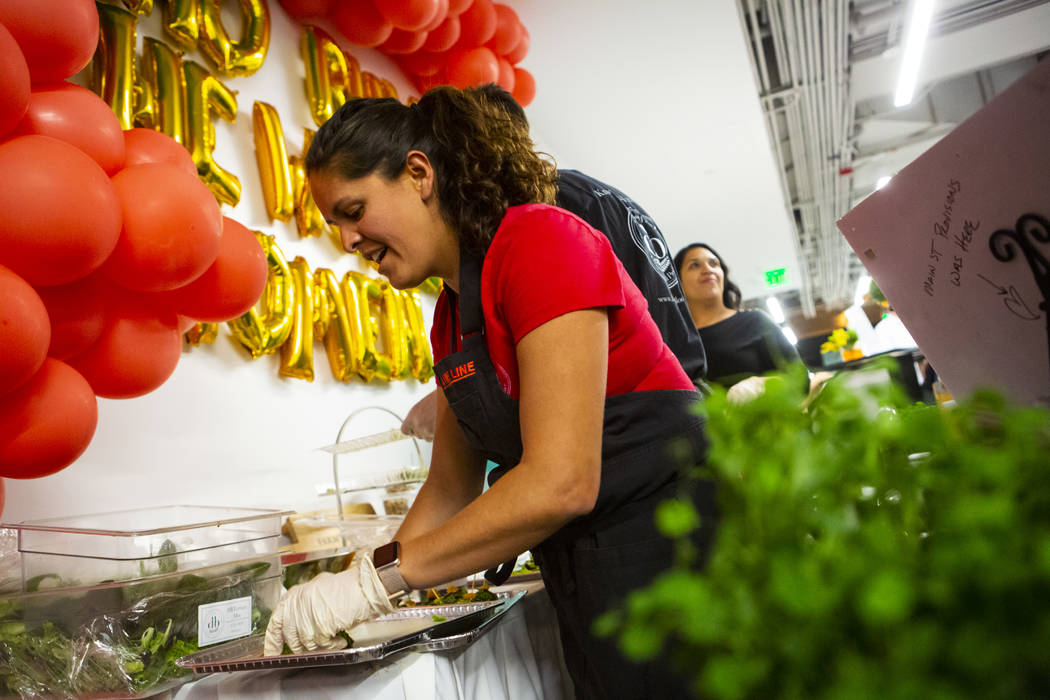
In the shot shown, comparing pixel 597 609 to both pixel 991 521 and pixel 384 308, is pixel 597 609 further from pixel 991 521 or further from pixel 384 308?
pixel 384 308

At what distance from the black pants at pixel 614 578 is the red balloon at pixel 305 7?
8.67ft

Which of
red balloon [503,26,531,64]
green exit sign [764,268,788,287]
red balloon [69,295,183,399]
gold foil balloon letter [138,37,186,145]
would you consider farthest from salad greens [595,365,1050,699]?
green exit sign [764,268,788,287]

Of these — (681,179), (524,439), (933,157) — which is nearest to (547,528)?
A: (524,439)

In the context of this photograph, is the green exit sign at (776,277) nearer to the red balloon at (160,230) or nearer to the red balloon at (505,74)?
the red balloon at (505,74)

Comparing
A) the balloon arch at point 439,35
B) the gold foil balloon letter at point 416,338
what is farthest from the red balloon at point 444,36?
the gold foil balloon letter at point 416,338

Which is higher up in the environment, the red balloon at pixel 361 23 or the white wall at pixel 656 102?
the white wall at pixel 656 102

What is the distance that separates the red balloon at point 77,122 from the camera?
133 cm

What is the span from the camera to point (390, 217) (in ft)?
4.52

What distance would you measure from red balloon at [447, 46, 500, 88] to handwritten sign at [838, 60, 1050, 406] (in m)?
2.71

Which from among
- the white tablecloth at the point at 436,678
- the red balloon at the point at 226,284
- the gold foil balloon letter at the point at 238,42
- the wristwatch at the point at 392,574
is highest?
the gold foil balloon letter at the point at 238,42

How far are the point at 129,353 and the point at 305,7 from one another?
2.11 metres

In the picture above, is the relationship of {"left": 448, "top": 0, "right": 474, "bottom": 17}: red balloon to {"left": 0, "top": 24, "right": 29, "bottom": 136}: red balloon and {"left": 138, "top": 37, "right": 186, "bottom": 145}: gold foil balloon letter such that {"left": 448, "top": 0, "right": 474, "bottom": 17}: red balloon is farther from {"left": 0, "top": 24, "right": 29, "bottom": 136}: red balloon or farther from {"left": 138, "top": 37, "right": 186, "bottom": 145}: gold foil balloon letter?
{"left": 0, "top": 24, "right": 29, "bottom": 136}: red balloon

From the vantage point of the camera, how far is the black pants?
1.12 meters

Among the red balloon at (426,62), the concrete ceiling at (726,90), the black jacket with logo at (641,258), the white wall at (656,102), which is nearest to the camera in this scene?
the black jacket with logo at (641,258)
